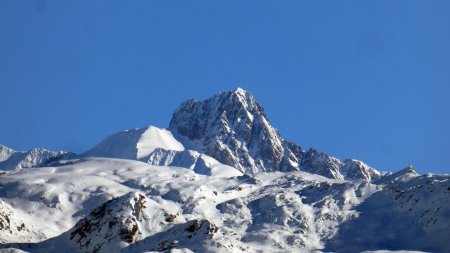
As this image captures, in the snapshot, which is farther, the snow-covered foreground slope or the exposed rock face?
the snow-covered foreground slope

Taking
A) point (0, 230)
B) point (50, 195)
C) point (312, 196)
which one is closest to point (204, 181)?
point (312, 196)

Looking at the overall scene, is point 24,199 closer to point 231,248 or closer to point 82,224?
point 82,224

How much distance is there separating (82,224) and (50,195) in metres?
28.6

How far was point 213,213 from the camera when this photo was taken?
120688 mm

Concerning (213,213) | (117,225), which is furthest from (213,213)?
(117,225)

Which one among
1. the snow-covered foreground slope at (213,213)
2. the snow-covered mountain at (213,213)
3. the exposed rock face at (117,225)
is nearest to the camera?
the exposed rock face at (117,225)

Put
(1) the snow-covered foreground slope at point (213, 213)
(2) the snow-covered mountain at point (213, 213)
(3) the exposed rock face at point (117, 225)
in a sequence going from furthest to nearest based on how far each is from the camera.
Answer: (1) the snow-covered foreground slope at point (213, 213)
(2) the snow-covered mountain at point (213, 213)
(3) the exposed rock face at point (117, 225)

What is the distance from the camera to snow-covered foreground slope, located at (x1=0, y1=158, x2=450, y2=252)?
9119cm

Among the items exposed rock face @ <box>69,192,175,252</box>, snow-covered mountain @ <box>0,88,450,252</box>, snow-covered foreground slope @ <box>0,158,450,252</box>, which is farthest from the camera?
snow-covered foreground slope @ <box>0,158,450,252</box>

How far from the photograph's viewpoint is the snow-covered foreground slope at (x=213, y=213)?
91188 mm

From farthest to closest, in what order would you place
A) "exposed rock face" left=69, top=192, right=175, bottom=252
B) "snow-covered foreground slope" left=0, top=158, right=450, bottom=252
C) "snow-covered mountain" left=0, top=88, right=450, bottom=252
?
"snow-covered foreground slope" left=0, top=158, right=450, bottom=252
"snow-covered mountain" left=0, top=88, right=450, bottom=252
"exposed rock face" left=69, top=192, right=175, bottom=252

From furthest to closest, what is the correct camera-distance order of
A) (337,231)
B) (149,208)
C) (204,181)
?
(204,181), (337,231), (149,208)

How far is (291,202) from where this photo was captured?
122812 mm

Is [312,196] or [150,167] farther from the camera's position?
[150,167]
